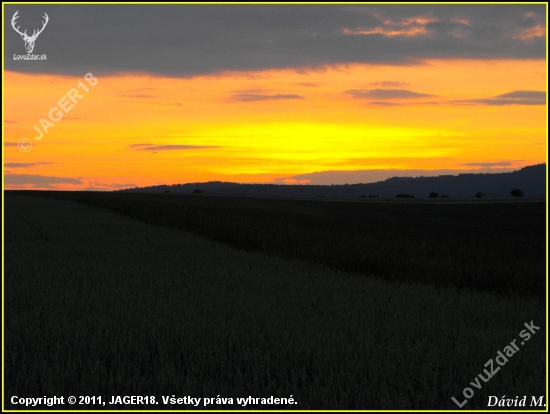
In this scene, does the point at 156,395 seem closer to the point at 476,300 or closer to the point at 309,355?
the point at 309,355

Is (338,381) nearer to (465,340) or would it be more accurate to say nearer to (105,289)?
(465,340)

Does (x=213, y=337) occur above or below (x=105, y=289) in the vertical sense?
below

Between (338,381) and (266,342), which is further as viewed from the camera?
(266,342)

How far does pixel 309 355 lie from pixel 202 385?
54.6 inches

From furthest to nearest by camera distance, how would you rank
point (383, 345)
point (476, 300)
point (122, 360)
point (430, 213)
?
point (430, 213)
point (476, 300)
point (383, 345)
point (122, 360)

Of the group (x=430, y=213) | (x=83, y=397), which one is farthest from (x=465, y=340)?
(x=430, y=213)

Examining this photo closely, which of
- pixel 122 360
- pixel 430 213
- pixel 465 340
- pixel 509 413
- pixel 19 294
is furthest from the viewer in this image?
pixel 430 213

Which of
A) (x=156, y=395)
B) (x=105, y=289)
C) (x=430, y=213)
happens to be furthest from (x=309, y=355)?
(x=430, y=213)

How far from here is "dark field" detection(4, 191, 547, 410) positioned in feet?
17.4

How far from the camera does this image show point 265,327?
23.9 ft

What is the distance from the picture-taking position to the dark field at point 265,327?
5.32m

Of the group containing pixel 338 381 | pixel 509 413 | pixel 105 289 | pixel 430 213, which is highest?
pixel 430 213

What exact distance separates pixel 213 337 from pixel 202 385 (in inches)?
59.3

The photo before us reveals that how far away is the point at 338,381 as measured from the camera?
5336 mm
